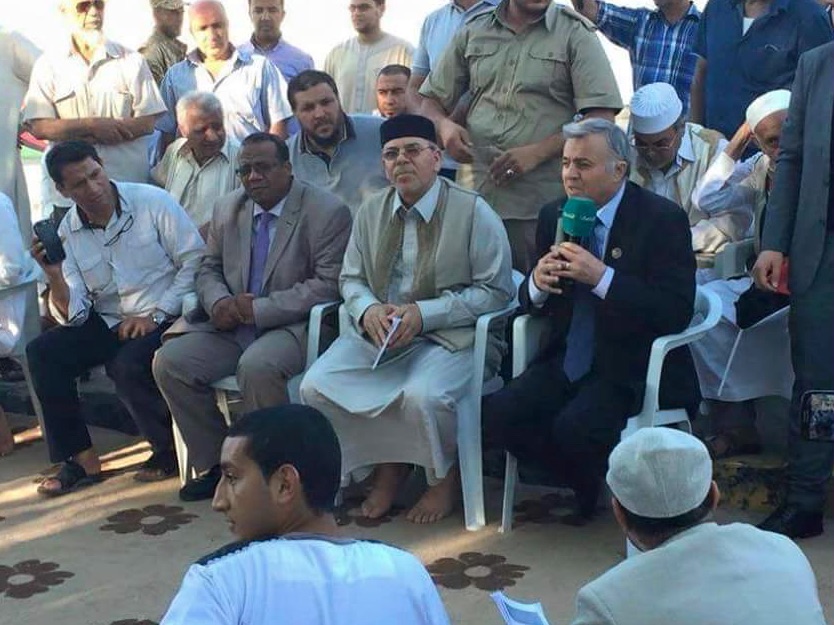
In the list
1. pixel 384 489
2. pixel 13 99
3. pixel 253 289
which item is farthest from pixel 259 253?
pixel 13 99

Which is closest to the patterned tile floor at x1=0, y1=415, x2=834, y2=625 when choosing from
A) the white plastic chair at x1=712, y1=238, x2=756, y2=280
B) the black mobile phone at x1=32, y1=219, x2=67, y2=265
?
the white plastic chair at x1=712, y1=238, x2=756, y2=280

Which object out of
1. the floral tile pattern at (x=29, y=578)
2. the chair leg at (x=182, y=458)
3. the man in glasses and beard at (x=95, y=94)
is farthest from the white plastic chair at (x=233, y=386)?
the man in glasses and beard at (x=95, y=94)

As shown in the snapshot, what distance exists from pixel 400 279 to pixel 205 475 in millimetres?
1178

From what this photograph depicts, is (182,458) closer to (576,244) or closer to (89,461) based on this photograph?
(89,461)

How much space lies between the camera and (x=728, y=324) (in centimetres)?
507

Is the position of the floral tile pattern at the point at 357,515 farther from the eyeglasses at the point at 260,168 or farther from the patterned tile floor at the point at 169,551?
the eyeglasses at the point at 260,168

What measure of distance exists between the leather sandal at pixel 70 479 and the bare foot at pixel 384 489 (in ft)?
4.40

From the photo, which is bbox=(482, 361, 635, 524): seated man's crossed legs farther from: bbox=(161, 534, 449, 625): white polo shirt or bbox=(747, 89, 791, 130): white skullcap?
bbox=(161, 534, 449, 625): white polo shirt

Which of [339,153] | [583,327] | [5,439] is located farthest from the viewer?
[5,439]

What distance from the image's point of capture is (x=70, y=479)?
5738mm

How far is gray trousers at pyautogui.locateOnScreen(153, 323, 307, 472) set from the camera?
17.6 ft

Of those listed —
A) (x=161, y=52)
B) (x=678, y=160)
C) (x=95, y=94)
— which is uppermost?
(x=161, y=52)

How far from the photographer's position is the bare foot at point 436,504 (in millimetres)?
4996

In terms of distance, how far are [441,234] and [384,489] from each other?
1002mm
